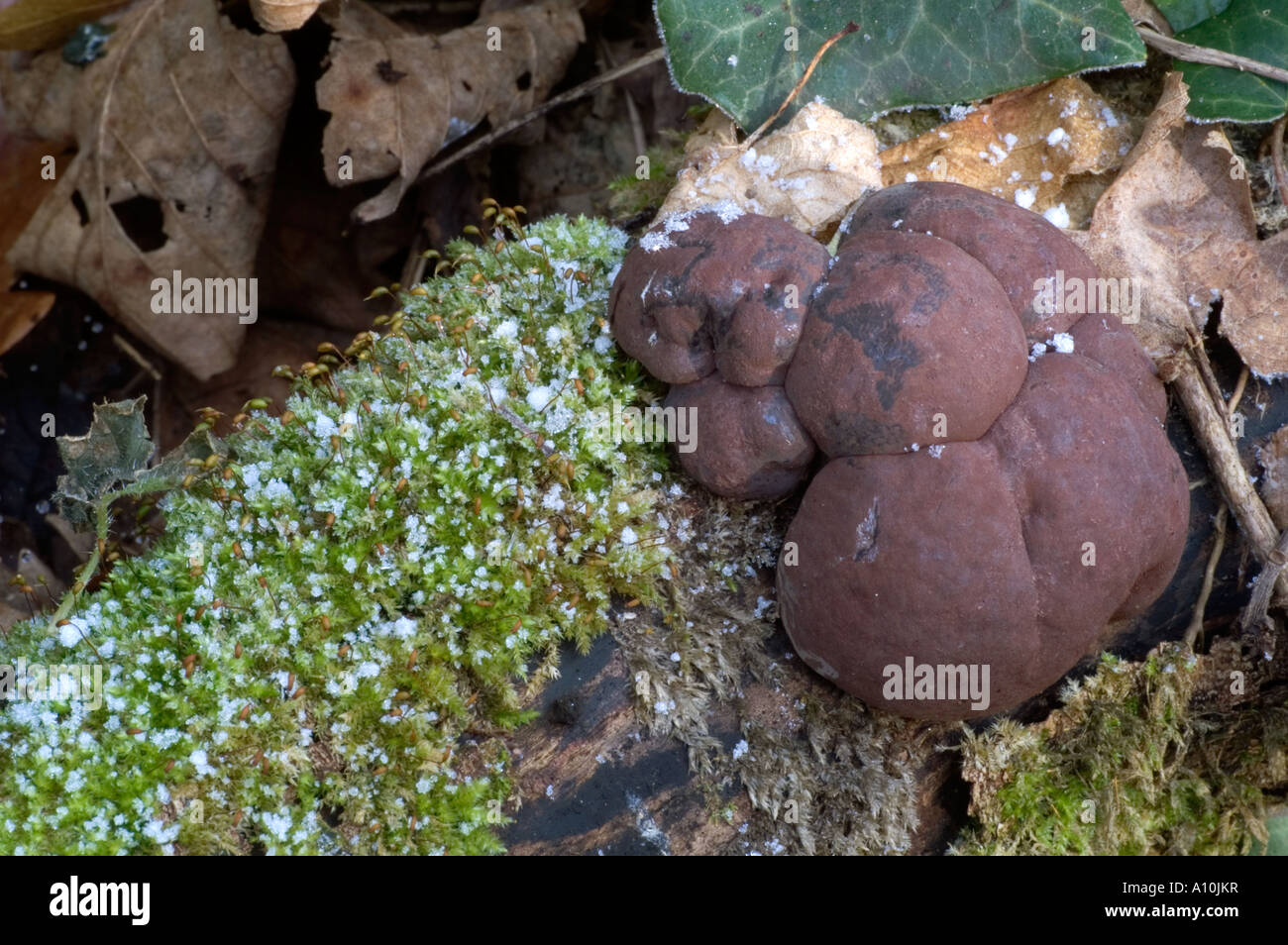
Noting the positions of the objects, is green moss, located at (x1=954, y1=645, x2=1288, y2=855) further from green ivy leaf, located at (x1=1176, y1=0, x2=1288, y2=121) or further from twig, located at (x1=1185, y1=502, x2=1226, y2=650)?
green ivy leaf, located at (x1=1176, y1=0, x2=1288, y2=121)

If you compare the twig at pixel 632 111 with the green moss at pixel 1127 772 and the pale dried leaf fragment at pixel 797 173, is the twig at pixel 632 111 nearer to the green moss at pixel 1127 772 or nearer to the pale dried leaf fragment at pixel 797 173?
the pale dried leaf fragment at pixel 797 173

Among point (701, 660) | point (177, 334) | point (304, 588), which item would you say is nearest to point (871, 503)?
point (701, 660)

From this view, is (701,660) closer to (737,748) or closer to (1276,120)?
(737,748)

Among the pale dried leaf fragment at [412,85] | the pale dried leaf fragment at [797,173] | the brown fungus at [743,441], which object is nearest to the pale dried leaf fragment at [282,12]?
the pale dried leaf fragment at [412,85]

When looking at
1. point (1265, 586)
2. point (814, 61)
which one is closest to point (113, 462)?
point (814, 61)

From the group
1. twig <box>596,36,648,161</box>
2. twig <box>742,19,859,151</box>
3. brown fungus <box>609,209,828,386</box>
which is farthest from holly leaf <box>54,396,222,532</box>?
twig <box>596,36,648,161</box>

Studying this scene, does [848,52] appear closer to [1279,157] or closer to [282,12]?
[1279,157]
